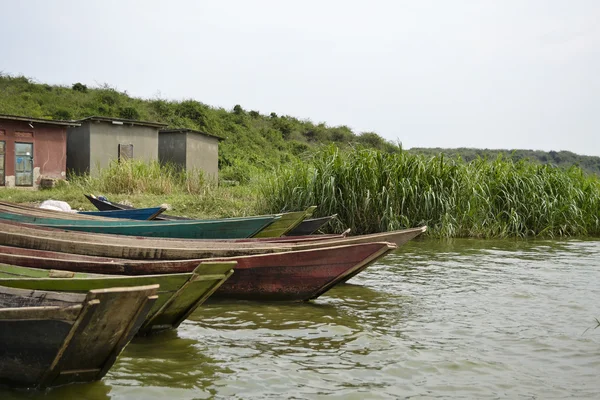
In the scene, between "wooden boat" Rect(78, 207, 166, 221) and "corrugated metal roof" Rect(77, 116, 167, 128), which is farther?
"corrugated metal roof" Rect(77, 116, 167, 128)

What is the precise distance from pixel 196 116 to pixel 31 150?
52.9 feet

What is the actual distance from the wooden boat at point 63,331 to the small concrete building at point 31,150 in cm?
1727

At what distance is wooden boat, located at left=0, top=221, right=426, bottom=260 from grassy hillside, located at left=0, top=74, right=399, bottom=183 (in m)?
19.2

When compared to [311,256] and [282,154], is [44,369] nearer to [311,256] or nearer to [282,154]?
[311,256]

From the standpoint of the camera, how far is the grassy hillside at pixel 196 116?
2995cm

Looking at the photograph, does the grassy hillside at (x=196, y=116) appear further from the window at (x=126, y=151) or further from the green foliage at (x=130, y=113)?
the window at (x=126, y=151)

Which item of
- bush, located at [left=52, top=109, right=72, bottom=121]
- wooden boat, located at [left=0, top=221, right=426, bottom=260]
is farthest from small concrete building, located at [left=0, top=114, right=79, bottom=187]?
wooden boat, located at [left=0, top=221, right=426, bottom=260]

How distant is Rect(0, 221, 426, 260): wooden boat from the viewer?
539cm

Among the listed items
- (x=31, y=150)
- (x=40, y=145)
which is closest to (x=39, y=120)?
(x=40, y=145)

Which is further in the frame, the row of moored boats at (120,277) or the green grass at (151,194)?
the green grass at (151,194)

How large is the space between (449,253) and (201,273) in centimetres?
688

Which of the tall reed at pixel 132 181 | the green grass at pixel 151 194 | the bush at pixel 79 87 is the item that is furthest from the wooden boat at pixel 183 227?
the bush at pixel 79 87

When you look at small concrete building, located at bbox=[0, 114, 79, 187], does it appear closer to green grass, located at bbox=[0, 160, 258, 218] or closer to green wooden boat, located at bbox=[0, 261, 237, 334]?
green grass, located at bbox=[0, 160, 258, 218]

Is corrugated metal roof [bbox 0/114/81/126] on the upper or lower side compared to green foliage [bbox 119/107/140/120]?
lower
